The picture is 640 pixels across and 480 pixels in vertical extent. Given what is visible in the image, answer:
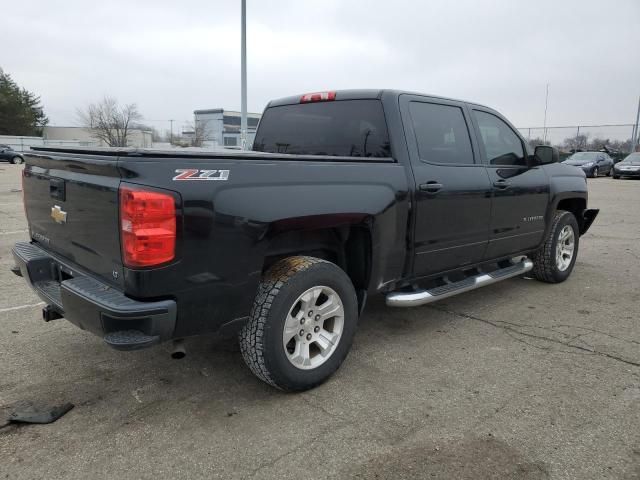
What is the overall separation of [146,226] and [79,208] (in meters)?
0.63

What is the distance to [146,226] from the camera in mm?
2361

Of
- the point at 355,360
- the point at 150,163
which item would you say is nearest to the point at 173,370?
the point at 355,360

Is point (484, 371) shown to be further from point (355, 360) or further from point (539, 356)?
point (355, 360)

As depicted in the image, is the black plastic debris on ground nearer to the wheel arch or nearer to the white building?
the wheel arch

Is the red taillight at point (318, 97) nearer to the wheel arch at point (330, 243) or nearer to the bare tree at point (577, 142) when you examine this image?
the wheel arch at point (330, 243)

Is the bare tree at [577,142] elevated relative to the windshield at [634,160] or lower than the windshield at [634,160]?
elevated

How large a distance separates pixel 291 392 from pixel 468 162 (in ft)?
7.80

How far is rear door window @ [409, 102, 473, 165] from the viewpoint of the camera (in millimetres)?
3838

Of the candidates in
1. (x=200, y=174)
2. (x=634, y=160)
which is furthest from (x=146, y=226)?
(x=634, y=160)

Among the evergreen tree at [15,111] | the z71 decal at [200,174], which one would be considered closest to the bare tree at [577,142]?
the z71 decal at [200,174]

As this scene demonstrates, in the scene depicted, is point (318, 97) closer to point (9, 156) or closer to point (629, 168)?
point (629, 168)

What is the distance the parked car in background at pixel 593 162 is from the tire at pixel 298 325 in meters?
26.3

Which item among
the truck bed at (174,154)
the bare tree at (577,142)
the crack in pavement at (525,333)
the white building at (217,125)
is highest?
the white building at (217,125)

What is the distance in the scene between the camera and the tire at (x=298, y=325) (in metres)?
2.84
